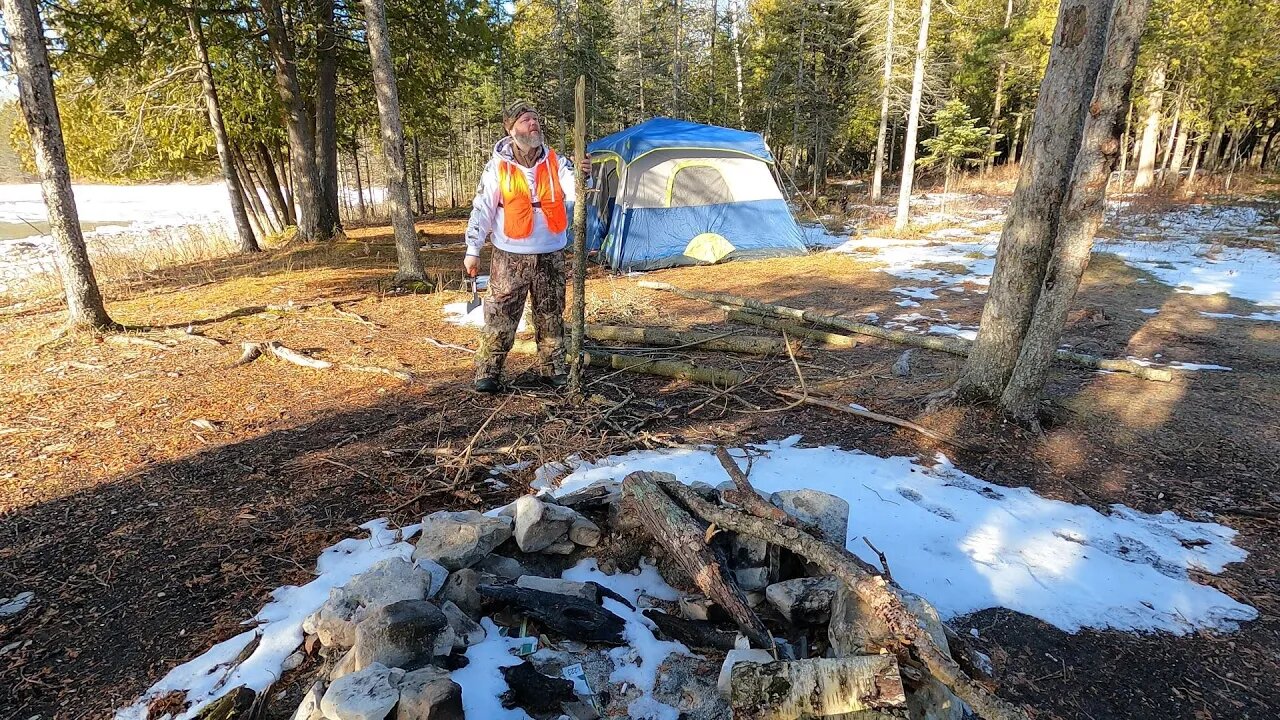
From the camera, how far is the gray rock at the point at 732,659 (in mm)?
1952

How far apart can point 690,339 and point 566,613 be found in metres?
4.24

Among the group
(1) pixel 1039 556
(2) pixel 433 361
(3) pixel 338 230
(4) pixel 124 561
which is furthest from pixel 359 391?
(3) pixel 338 230

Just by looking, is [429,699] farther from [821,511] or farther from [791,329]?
[791,329]

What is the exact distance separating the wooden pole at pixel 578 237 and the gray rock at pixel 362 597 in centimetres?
231

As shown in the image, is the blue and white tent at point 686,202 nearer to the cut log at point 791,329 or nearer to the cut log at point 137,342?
the cut log at point 791,329

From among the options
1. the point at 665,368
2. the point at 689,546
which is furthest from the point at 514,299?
the point at 689,546

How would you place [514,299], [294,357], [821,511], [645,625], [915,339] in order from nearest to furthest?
[645,625] → [821,511] → [514,299] → [294,357] → [915,339]

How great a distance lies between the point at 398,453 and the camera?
3.94 metres

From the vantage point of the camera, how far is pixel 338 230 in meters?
14.0

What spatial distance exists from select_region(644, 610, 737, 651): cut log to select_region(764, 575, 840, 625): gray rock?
23 centimetres

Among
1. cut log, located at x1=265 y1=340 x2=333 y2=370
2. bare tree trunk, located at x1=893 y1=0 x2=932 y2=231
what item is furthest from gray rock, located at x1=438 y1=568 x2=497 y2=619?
bare tree trunk, located at x1=893 y1=0 x2=932 y2=231

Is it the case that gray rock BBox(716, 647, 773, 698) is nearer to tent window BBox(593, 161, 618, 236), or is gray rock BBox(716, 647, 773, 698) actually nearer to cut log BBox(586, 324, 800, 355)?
cut log BBox(586, 324, 800, 355)

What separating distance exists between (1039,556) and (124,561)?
14.8 ft

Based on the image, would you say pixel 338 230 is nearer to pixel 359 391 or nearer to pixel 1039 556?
pixel 359 391
